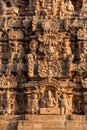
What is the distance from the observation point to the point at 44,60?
69.9 ft

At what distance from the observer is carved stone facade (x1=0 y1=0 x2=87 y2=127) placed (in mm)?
20719

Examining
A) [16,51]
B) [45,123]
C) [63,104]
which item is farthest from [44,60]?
[45,123]

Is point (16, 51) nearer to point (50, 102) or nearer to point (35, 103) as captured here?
point (35, 103)

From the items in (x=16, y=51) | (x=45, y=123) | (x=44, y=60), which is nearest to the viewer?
(x=45, y=123)

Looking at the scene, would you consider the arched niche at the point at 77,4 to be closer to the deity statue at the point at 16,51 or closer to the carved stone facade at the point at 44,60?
the carved stone facade at the point at 44,60

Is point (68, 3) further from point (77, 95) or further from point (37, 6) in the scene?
point (77, 95)

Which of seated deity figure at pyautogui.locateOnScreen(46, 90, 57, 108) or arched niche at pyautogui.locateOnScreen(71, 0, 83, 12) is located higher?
arched niche at pyautogui.locateOnScreen(71, 0, 83, 12)

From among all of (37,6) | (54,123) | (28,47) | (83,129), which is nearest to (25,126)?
(54,123)

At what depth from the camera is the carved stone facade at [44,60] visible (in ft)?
68.0

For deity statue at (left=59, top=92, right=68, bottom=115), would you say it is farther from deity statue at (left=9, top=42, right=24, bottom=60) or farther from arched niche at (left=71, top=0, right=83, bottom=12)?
arched niche at (left=71, top=0, right=83, bottom=12)

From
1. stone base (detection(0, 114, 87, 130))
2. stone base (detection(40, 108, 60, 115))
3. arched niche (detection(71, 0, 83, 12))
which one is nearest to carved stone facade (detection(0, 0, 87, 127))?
stone base (detection(40, 108, 60, 115))

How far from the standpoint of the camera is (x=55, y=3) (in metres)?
23.4

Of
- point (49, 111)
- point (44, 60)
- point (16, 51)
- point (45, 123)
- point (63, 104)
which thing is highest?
point (16, 51)

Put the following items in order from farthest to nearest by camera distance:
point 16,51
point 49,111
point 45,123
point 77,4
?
1. point 77,4
2. point 16,51
3. point 49,111
4. point 45,123
